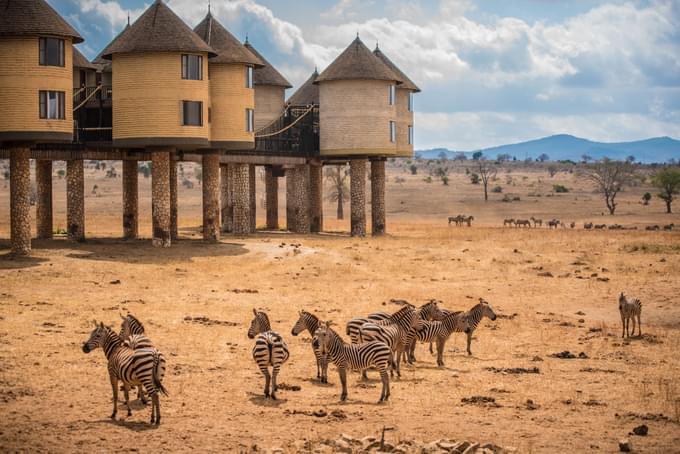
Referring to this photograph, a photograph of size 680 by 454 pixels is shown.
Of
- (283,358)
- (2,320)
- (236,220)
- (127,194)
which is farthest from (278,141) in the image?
(283,358)

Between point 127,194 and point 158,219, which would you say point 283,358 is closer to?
point 158,219

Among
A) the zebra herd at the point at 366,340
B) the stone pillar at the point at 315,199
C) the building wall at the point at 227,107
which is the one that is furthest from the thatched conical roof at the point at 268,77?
the zebra herd at the point at 366,340

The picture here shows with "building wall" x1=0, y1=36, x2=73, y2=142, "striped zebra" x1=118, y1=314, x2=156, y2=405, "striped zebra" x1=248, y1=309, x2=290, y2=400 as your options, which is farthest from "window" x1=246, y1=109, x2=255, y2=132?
"striped zebra" x1=248, y1=309, x2=290, y2=400

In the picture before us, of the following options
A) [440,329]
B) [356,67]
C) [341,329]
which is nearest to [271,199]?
[356,67]

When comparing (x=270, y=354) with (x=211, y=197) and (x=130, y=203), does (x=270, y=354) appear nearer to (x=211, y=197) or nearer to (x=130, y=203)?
(x=211, y=197)

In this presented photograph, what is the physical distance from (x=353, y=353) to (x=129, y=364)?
4.84 meters

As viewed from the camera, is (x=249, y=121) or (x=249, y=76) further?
(x=249, y=76)

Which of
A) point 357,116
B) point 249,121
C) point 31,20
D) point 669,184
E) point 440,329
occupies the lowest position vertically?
point 440,329

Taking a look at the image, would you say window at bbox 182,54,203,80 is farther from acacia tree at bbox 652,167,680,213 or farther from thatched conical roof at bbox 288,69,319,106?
acacia tree at bbox 652,167,680,213

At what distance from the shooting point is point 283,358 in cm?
2072

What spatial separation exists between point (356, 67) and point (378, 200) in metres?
10.0

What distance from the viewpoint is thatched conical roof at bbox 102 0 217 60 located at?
150 feet

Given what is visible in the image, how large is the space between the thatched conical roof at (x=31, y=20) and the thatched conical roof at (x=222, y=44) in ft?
34.2

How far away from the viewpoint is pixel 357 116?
202ft
